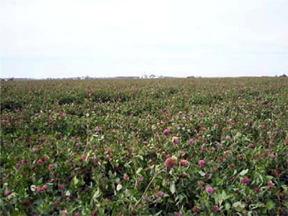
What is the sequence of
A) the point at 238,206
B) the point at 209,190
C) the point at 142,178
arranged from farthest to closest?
1. the point at 142,178
2. the point at 209,190
3. the point at 238,206

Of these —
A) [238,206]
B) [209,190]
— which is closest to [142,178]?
[209,190]

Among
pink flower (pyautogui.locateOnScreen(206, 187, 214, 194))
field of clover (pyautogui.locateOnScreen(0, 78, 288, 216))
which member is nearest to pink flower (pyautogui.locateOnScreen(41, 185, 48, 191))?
field of clover (pyautogui.locateOnScreen(0, 78, 288, 216))

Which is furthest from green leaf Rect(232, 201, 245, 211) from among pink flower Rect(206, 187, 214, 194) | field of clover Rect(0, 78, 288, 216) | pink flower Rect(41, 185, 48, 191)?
pink flower Rect(41, 185, 48, 191)

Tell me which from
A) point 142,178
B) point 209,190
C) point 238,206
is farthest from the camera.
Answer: point 142,178

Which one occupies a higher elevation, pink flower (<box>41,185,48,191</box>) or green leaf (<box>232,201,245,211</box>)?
pink flower (<box>41,185,48,191</box>)

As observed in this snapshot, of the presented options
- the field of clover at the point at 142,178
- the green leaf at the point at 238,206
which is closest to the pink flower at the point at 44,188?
the field of clover at the point at 142,178

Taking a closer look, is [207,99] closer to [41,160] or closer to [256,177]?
[256,177]

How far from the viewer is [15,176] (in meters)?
1.93

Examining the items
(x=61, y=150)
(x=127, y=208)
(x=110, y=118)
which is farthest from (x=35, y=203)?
(x=110, y=118)

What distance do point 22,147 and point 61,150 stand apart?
56 cm

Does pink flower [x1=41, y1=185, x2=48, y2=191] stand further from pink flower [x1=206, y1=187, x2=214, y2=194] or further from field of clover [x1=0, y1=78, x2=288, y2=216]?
pink flower [x1=206, y1=187, x2=214, y2=194]

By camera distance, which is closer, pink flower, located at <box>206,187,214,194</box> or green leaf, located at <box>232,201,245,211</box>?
green leaf, located at <box>232,201,245,211</box>

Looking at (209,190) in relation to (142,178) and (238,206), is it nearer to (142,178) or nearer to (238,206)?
(238,206)

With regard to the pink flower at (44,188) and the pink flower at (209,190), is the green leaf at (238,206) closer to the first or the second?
the pink flower at (209,190)
